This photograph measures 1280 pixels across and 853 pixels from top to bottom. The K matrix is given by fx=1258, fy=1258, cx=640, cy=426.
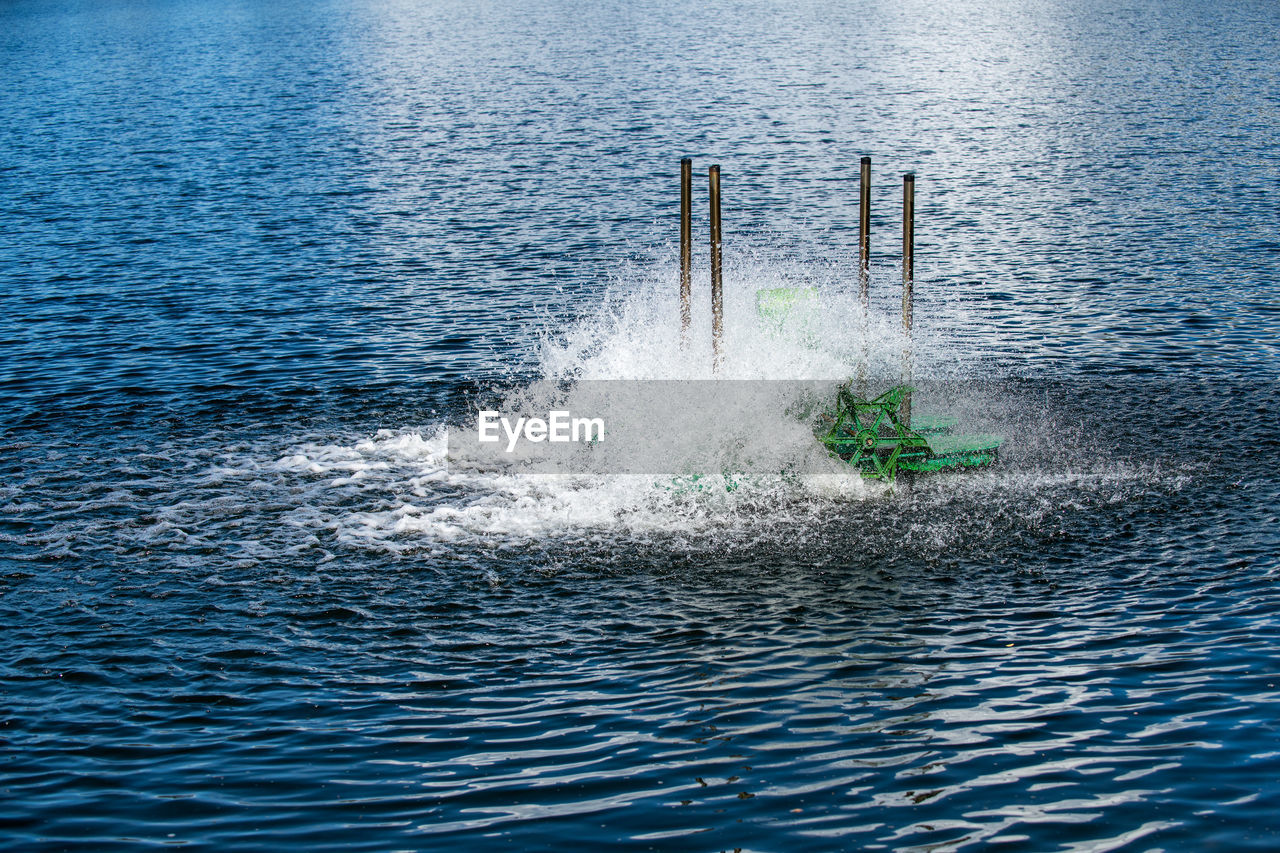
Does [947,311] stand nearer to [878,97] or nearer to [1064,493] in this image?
[1064,493]

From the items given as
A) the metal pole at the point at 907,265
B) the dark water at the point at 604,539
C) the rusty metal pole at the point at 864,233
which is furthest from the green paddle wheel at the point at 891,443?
the rusty metal pole at the point at 864,233

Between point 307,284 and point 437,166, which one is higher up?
point 437,166

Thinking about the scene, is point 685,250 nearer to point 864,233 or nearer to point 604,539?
point 864,233

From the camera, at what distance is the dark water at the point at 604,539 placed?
11531 mm

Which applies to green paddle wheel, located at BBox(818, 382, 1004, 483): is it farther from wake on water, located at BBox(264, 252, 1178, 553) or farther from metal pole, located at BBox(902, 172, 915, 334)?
metal pole, located at BBox(902, 172, 915, 334)

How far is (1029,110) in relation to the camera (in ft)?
185

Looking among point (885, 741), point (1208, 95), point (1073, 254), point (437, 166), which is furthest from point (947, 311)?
point (1208, 95)

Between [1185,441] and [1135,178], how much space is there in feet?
79.7

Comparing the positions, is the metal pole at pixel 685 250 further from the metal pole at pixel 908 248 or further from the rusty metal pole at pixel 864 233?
the metal pole at pixel 908 248

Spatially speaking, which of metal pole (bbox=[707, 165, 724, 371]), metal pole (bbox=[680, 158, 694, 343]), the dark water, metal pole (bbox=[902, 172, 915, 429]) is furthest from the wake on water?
metal pole (bbox=[902, 172, 915, 429])

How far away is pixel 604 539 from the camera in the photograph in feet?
56.4

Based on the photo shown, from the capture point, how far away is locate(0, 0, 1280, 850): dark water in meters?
11.5

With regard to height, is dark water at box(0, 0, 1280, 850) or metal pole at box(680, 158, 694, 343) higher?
metal pole at box(680, 158, 694, 343)

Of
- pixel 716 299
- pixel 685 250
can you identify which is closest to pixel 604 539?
pixel 716 299
